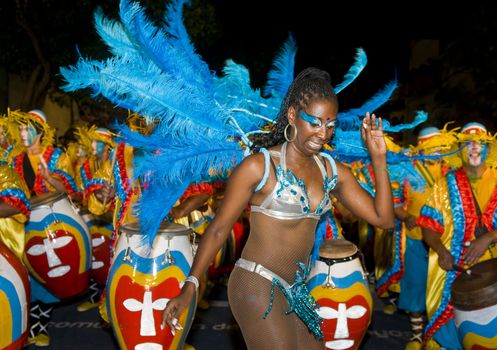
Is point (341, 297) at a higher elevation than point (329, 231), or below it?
below

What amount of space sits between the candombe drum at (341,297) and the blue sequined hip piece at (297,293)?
4.10 feet

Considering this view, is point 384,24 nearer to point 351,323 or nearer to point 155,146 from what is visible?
point 351,323

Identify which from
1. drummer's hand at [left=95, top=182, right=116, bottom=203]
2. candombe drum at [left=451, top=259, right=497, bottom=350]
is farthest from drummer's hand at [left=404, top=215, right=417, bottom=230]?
drummer's hand at [left=95, top=182, right=116, bottom=203]

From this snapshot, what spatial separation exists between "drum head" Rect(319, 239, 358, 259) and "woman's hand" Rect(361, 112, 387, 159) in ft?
4.96

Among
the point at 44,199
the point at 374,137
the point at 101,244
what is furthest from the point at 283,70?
the point at 101,244

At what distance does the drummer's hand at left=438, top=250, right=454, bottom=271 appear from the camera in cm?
447

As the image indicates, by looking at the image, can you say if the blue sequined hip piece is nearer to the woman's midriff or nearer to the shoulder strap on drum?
the woman's midriff

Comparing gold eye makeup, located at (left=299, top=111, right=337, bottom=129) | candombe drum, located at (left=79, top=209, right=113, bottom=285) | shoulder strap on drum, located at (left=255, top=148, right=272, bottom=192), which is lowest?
candombe drum, located at (left=79, top=209, right=113, bottom=285)

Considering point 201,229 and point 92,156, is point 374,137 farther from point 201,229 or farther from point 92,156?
Answer: point 92,156

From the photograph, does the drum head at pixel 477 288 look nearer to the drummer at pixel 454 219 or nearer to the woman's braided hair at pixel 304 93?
the drummer at pixel 454 219

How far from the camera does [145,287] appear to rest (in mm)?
3789

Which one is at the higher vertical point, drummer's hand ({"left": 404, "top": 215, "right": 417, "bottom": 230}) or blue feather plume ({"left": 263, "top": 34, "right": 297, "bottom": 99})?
blue feather plume ({"left": 263, "top": 34, "right": 297, "bottom": 99})

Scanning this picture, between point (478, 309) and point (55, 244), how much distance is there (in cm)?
333

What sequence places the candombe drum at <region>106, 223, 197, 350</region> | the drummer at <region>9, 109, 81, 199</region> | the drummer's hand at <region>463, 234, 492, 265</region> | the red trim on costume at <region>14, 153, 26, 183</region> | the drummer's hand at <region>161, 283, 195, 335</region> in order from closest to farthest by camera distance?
1. the drummer's hand at <region>161, 283, 195, 335</region>
2. the candombe drum at <region>106, 223, 197, 350</region>
3. the drummer's hand at <region>463, 234, 492, 265</region>
4. the red trim on costume at <region>14, 153, 26, 183</region>
5. the drummer at <region>9, 109, 81, 199</region>
